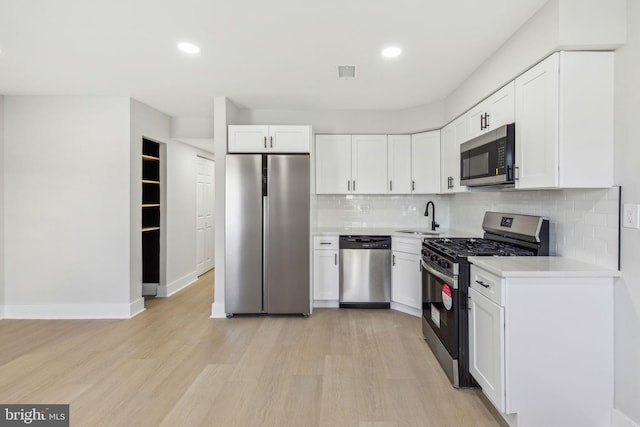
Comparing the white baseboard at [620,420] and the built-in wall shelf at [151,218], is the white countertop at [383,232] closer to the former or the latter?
the white baseboard at [620,420]

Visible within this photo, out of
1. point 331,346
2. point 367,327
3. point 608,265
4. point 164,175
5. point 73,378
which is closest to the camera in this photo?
point 608,265

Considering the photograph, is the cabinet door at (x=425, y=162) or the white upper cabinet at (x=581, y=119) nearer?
the white upper cabinet at (x=581, y=119)

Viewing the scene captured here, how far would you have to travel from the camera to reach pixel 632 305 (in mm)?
1765

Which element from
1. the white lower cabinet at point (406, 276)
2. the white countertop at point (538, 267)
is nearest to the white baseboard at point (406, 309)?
the white lower cabinet at point (406, 276)

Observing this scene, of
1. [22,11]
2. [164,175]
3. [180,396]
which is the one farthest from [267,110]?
[180,396]

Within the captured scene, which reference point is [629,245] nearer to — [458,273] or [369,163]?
[458,273]

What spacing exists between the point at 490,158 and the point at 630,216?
3.21ft

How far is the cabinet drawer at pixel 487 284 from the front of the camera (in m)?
1.89

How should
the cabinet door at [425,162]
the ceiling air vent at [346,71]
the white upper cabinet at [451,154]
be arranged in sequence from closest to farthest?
the ceiling air vent at [346,71], the white upper cabinet at [451,154], the cabinet door at [425,162]

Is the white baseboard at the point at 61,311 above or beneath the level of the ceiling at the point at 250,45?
beneath

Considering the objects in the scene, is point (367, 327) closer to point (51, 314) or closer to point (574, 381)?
point (574, 381)

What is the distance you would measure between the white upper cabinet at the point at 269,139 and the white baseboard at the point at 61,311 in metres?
2.34

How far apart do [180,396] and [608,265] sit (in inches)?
107

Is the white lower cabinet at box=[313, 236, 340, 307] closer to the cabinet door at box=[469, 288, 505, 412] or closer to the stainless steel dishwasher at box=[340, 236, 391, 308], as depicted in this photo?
the stainless steel dishwasher at box=[340, 236, 391, 308]
